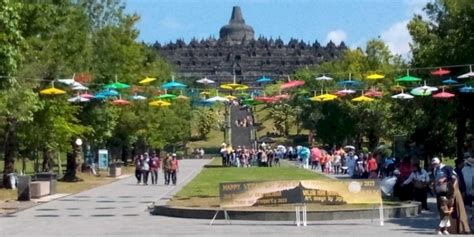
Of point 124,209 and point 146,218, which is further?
point 124,209

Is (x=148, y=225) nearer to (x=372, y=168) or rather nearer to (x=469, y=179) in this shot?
(x=469, y=179)

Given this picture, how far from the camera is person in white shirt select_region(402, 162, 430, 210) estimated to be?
28.5 meters

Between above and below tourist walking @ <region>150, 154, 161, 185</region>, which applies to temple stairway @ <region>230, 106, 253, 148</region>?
above

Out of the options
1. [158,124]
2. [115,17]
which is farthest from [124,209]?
[158,124]

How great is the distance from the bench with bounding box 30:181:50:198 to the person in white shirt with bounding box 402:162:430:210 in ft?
45.5

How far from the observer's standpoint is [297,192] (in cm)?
2378

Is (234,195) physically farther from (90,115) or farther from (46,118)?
(90,115)

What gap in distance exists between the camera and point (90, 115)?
51625 millimetres

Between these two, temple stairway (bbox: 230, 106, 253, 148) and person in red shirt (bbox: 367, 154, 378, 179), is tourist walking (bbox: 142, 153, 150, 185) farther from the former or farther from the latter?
temple stairway (bbox: 230, 106, 253, 148)

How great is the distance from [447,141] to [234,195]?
32.6m

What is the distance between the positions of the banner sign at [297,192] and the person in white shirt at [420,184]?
4.69 meters

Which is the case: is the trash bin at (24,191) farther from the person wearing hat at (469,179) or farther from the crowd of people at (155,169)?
the person wearing hat at (469,179)

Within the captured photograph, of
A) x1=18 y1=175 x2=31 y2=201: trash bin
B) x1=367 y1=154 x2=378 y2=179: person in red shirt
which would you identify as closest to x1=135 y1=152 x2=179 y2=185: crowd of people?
x1=367 y1=154 x2=378 y2=179: person in red shirt

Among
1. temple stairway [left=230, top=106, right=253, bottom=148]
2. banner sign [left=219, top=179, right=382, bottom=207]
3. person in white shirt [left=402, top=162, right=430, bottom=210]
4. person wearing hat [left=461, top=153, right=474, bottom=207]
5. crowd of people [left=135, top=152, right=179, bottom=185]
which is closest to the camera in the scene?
banner sign [left=219, top=179, right=382, bottom=207]
